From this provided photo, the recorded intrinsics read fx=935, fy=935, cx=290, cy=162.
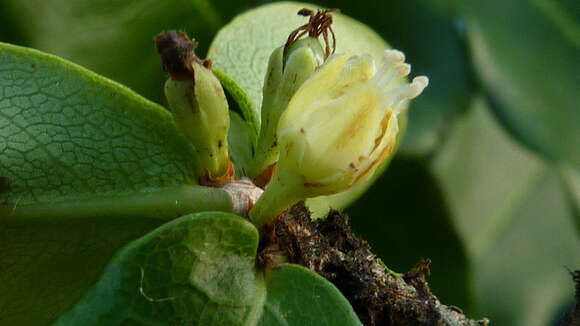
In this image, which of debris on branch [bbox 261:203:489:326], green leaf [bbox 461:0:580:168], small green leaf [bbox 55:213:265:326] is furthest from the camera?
green leaf [bbox 461:0:580:168]

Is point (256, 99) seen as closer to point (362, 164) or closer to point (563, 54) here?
point (362, 164)

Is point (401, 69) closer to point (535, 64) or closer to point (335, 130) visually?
point (335, 130)

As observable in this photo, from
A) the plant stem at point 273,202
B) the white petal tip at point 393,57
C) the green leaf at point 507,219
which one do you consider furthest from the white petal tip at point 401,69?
the green leaf at point 507,219

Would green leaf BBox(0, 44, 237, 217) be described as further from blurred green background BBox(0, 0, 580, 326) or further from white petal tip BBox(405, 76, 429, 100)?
blurred green background BBox(0, 0, 580, 326)

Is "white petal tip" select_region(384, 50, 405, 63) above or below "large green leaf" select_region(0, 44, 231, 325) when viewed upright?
above

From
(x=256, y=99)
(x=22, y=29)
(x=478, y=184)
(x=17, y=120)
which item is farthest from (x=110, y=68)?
(x=478, y=184)

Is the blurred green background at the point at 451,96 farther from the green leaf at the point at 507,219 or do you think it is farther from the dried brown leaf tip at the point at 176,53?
the dried brown leaf tip at the point at 176,53

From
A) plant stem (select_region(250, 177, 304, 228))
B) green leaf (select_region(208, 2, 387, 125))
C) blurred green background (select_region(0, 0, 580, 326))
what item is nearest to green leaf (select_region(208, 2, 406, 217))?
green leaf (select_region(208, 2, 387, 125))
